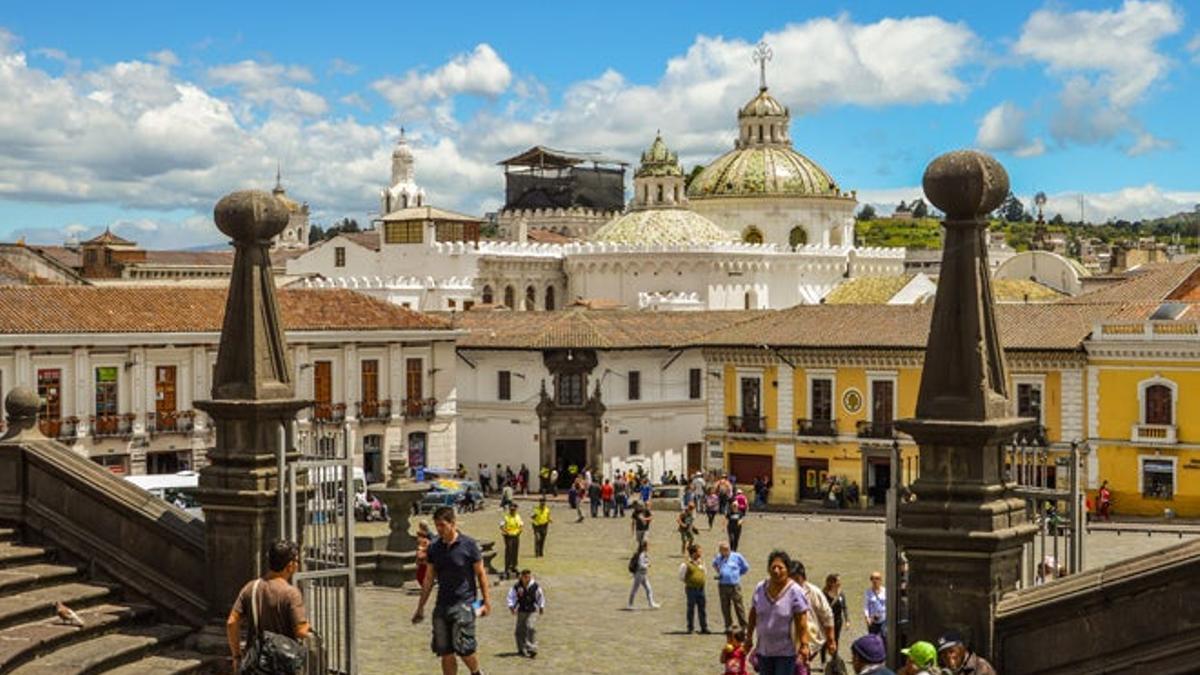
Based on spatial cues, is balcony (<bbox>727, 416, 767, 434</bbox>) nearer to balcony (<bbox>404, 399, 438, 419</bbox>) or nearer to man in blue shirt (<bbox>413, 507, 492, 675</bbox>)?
balcony (<bbox>404, 399, 438, 419</bbox>)

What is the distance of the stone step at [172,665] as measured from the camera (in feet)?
39.6

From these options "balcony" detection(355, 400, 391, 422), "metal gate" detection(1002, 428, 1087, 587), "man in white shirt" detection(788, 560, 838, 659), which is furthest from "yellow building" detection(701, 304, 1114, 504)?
"metal gate" detection(1002, 428, 1087, 587)

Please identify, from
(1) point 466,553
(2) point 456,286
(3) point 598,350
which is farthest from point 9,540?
(2) point 456,286

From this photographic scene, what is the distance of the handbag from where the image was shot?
380 inches

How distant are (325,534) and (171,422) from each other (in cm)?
3513

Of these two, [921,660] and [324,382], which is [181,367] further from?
[921,660]

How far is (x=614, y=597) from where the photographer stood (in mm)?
25734

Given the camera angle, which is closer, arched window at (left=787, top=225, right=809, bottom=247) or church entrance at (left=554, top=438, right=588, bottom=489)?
church entrance at (left=554, top=438, right=588, bottom=489)

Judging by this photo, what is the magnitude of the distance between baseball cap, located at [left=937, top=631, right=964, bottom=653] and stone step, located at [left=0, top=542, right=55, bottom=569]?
6769 millimetres

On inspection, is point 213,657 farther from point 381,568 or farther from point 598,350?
point 598,350

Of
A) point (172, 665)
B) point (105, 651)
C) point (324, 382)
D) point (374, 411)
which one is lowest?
point (172, 665)

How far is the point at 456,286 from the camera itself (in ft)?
246

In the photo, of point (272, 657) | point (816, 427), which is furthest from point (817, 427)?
point (272, 657)

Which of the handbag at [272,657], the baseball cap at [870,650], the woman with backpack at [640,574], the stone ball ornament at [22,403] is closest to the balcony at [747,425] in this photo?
the woman with backpack at [640,574]
